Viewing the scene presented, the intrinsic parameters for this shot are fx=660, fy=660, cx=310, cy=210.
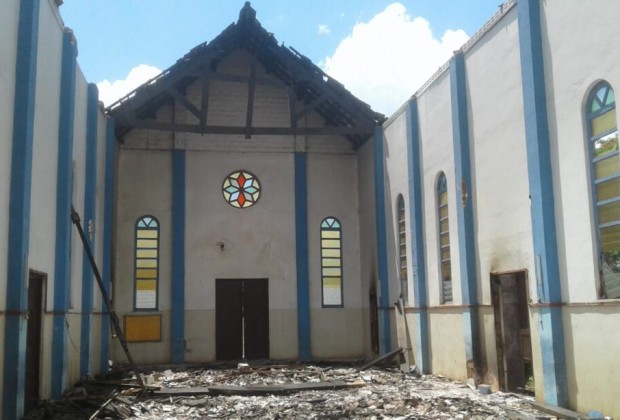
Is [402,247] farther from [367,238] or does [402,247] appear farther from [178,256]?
[178,256]

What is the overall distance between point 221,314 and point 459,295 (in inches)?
309

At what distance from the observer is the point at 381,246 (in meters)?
16.9

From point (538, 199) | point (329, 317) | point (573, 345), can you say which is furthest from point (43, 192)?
point (329, 317)

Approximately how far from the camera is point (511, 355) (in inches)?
444

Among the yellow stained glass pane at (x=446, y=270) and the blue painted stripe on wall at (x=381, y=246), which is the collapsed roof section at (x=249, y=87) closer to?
the blue painted stripe on wall at (x=381, y=246)

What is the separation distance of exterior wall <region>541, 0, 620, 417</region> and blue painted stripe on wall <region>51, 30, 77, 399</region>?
8179mm

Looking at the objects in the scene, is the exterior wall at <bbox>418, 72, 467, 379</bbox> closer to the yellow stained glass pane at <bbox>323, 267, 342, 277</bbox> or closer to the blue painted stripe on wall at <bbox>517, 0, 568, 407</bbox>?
the blue painted stripe on wall at <bbox>517, 0, 568, 407</bbox>

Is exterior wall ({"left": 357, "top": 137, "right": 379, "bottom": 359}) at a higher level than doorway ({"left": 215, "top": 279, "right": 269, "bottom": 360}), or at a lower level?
higher

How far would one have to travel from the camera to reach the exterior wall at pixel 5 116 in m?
8.94

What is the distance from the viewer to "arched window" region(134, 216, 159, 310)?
1780cm

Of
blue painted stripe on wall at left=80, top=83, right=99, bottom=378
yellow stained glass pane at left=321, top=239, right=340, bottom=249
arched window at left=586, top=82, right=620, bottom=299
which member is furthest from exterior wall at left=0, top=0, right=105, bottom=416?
arched window at left=586, top=82, right=620, bottom=299

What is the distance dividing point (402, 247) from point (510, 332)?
477 centimetres

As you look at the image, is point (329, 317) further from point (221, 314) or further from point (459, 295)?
point (459, 295)

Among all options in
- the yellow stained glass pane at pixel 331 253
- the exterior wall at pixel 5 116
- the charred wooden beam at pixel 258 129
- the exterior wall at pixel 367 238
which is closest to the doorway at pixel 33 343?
the exterior wall at pixel 5 116
